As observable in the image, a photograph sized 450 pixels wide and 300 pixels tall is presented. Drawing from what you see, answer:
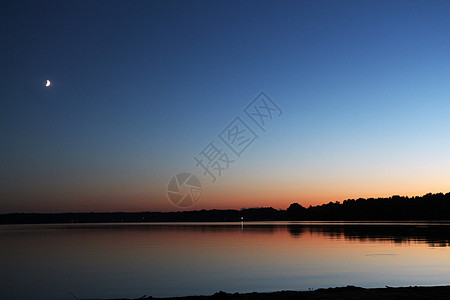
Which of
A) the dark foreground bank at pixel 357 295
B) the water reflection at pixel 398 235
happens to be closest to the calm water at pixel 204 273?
the dark foreground bank at pixel 357 295

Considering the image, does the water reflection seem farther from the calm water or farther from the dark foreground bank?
the dark foreground bank

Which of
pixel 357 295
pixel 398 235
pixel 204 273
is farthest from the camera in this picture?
pixel 398 235

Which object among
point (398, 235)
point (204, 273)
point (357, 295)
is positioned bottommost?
point (204, 273)

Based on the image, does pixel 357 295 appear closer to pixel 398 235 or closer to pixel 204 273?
pixel 204 273

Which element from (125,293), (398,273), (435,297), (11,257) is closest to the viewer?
(435,297)

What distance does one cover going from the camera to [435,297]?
1753 cm

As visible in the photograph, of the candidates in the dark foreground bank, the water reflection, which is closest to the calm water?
the dark foreground bank

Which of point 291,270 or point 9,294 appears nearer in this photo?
point 9,294

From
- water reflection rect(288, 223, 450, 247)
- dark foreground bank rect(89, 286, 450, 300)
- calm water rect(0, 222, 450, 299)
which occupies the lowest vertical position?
calm water rect(0, 222, 450, 299)

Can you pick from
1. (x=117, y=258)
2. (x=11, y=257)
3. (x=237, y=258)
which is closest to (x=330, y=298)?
(x=237, y=258)

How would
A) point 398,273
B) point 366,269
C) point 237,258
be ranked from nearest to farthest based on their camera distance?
point 398,273
point 366,269
point 237,258

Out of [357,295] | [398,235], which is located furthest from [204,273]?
[398,235]

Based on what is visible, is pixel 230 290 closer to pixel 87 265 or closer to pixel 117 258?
pixel 87 265

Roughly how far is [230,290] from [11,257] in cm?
3405
